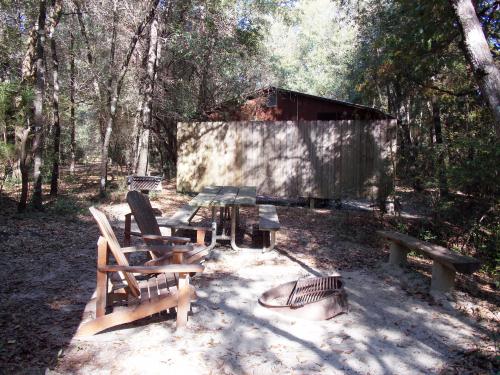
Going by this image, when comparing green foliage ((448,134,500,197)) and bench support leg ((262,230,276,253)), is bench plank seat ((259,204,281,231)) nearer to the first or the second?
bench support leg ((262,230,276,253))

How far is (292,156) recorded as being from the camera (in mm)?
11398

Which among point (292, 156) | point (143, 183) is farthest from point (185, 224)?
point (292, 156)

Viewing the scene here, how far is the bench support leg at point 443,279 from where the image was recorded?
190 inches

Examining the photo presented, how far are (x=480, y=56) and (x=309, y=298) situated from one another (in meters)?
3.25

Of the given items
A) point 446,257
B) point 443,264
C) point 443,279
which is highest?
point 446,257

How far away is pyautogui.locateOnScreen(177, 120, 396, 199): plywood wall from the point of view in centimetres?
1077

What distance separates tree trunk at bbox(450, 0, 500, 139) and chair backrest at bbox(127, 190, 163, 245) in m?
3.89

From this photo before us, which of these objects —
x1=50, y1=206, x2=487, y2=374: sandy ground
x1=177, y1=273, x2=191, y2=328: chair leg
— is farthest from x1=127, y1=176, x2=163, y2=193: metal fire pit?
x1=177, y1=273, x2=191, y2=328: chair leg

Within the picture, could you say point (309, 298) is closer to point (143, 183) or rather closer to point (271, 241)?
point (271, 241)

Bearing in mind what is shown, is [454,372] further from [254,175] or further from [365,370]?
[254,175]

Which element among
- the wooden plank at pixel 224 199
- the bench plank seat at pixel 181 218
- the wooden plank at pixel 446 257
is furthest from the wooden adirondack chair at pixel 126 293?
the wooden plank at pixel 446 257

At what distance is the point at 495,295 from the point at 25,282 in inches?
219

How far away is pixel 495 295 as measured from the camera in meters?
5.20

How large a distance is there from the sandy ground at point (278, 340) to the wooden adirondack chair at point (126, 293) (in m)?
0.16
